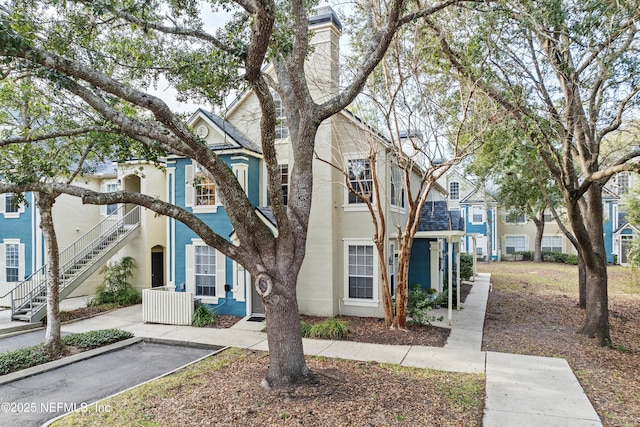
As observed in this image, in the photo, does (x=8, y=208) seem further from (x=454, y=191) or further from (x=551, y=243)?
(x=551, y=243)

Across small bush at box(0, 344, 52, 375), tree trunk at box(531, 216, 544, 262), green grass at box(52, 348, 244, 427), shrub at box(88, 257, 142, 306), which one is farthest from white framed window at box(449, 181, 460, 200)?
small bush at box(0, 344, 52, 375)

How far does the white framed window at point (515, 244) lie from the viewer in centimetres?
3825

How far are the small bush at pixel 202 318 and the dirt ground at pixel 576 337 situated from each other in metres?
8.35

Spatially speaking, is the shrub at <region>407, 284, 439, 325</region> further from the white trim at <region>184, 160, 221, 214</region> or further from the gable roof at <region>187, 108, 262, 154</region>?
the white trim at <region>184, 160, 221, 214</region>

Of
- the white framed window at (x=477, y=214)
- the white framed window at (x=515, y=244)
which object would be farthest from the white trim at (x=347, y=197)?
the white framed window at (x=515, y=244)

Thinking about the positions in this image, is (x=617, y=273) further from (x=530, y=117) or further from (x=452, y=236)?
(x=530, y=117)

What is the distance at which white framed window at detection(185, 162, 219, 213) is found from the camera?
14508 mm

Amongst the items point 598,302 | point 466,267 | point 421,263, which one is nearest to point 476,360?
point 598,302

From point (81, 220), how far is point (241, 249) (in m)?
16.2

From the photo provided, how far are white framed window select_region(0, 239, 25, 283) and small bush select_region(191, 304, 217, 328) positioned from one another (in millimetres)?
10567

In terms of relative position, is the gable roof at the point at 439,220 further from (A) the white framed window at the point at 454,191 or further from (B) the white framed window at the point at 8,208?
(A) the white framed window at the point at 454,191

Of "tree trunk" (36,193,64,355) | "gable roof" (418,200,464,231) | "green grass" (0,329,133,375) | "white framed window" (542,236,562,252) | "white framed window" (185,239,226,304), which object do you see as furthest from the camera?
"white framed window" (542,236,562,252)

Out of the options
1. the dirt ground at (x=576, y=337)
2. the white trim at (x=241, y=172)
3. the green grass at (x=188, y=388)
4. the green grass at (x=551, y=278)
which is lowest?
the green grass at (x=551, y=278)

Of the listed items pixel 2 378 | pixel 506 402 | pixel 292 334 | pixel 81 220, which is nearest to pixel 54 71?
pixel 292 334
